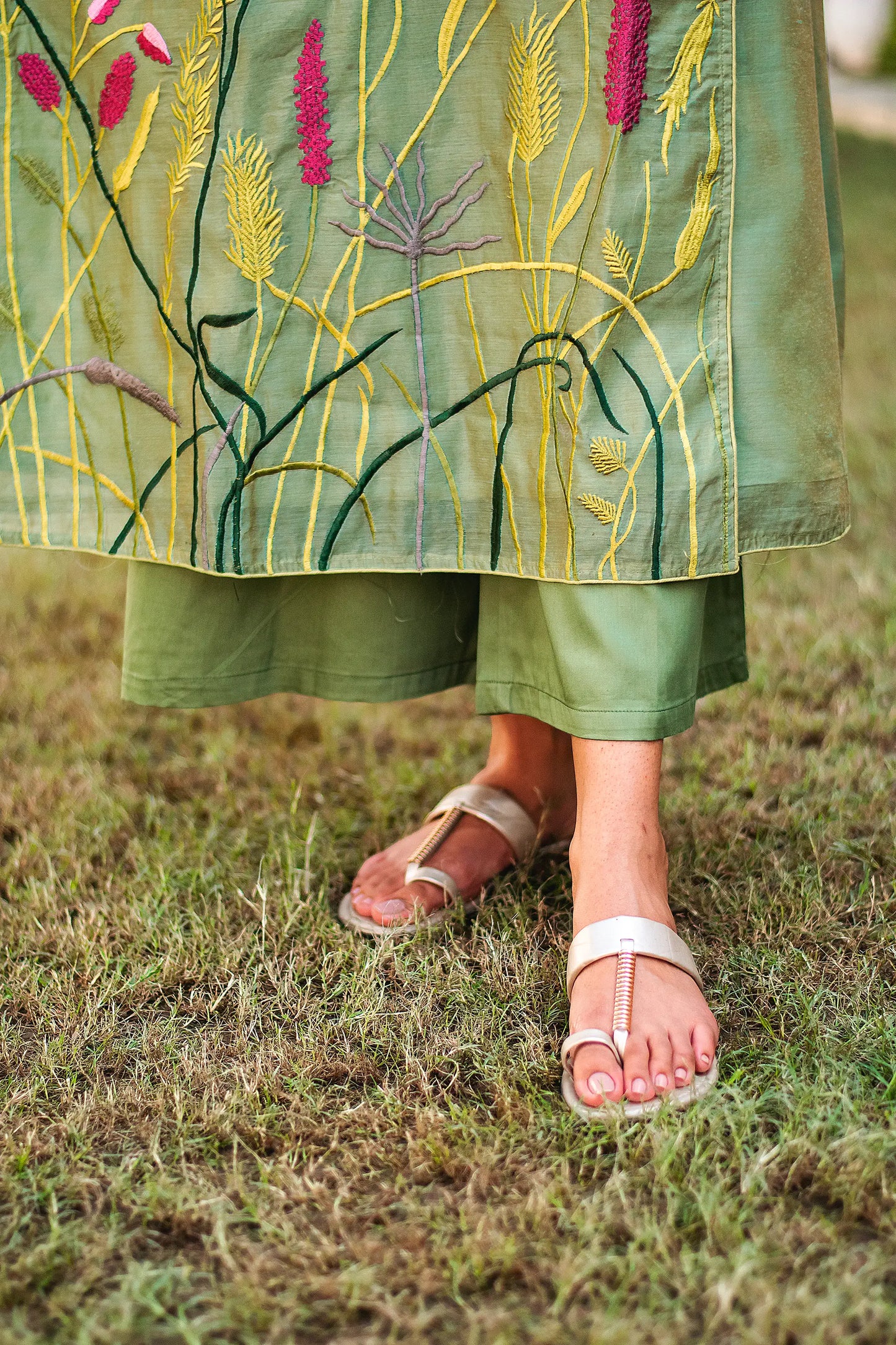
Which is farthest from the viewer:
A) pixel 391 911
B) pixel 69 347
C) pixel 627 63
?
pixel 391 911

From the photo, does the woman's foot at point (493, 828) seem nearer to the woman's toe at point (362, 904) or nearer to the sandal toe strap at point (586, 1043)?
the woman's toe at point (362, 904)

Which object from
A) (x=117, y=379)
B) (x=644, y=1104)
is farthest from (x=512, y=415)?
(x=644, y=1104)

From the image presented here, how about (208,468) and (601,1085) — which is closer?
(601,1085)

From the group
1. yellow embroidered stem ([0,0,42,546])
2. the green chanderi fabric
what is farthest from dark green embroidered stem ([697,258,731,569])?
yellow embroidered stem ([0,0,42,546])

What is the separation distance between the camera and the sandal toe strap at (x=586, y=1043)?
100 centimetres

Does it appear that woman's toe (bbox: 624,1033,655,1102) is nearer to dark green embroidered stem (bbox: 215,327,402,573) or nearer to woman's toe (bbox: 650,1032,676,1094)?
woman's toe (bbox: 650,1032,676,1094)

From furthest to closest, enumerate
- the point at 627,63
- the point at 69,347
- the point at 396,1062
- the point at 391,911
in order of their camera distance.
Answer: the point at 391,911 → the point at 69,347 → the point at 396,1062 → the point at 627,63

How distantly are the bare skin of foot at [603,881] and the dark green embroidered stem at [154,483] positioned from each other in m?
0.47

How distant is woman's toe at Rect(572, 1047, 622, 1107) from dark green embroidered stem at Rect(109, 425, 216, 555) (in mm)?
660

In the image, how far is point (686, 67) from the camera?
0.96 meters

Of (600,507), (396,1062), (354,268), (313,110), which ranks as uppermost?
(313,110)

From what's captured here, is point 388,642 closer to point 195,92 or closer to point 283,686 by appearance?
point 283,686

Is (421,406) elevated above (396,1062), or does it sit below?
above

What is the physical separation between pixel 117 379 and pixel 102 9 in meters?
0.33
